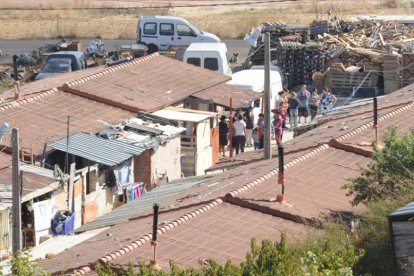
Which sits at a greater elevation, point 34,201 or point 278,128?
point 278,128

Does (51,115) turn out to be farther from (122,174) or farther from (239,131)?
(239,131)

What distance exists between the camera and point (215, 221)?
633 inches

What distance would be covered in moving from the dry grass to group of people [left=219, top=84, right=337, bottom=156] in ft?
62.5

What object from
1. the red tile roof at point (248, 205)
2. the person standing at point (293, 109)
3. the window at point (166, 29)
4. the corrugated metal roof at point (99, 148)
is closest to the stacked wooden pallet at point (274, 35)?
the window at point (166, 29)

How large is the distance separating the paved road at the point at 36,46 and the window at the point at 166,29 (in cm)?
392

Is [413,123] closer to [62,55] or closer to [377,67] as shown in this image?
[377,67]

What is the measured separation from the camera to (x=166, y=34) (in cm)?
4025

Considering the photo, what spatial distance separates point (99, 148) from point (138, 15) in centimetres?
3779

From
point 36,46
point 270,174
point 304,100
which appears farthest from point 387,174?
point 36,46

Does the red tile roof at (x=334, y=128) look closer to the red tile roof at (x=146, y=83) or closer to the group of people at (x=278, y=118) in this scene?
the group of people at (x=278, y=118)

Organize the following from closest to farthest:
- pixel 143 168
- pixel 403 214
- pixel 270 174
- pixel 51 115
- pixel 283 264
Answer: pixel 283 264 → pixel 403 214 → pixel 270 174 → pixel 143 168 → pixel 51 115

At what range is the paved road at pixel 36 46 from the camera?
44.5 m

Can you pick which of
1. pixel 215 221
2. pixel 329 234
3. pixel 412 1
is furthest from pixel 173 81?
pixel 412 1

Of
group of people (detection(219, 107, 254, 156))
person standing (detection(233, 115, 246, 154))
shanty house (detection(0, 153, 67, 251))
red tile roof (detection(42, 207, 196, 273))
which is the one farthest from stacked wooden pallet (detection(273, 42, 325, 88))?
red tile roof (detection(42, 207, 196, 273))
